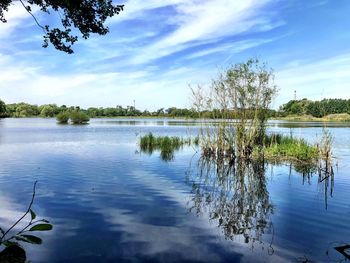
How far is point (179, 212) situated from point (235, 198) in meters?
2.95

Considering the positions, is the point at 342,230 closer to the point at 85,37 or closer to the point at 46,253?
the point at 46,253

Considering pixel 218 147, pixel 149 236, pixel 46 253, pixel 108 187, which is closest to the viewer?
pixel 46 253

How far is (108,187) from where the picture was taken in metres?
14.4

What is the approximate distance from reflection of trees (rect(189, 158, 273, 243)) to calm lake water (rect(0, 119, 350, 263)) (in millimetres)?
31

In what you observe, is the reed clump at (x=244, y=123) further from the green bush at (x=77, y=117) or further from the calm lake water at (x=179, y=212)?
the green bush at (x=77, y=117)

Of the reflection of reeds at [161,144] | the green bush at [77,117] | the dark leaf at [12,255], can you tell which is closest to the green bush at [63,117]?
the green bush at [77,117]

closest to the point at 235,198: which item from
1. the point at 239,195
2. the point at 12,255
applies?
the point at 239,195

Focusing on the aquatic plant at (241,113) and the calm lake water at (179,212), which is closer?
the calm lake water at (179,212)

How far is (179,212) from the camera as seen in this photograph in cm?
1084

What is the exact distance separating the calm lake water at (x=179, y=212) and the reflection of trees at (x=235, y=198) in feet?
0.10

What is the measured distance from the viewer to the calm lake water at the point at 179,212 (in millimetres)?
7578

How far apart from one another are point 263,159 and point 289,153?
2.06 m

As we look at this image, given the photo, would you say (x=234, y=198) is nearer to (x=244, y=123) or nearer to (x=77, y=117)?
(x=244, y=123)

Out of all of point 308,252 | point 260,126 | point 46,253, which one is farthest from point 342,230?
point 260,126
